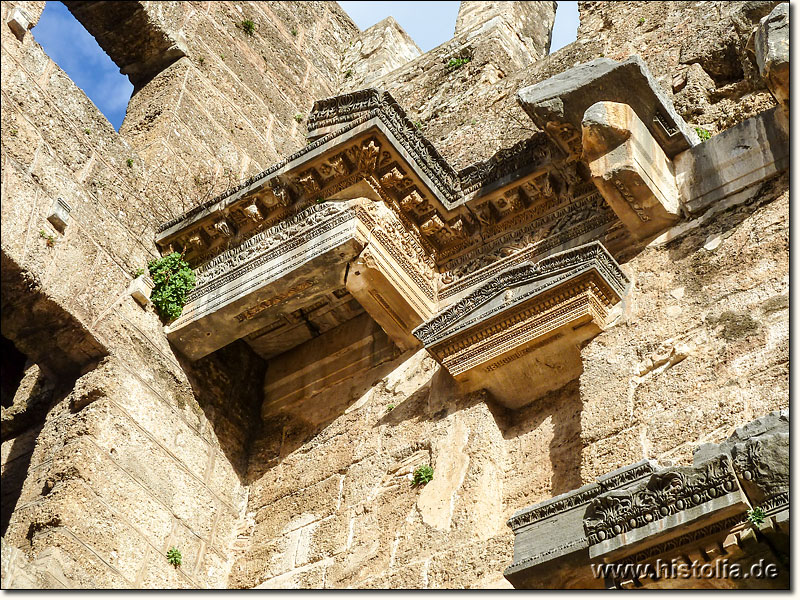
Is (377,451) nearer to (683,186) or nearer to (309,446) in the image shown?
(309,446)

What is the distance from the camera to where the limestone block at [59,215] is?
799cm

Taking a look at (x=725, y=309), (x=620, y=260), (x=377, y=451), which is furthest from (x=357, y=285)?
(x=725, y=309)

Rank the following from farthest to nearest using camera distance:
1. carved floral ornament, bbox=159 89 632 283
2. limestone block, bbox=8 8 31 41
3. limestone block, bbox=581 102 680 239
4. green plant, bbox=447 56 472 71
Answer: green plant, bbox=447 56 472 71 < limestone block, bbox=8 8 31 41 < carved floral ornament, bbox=159 89 632 283 < limestone block, bbox=581 102 680 239

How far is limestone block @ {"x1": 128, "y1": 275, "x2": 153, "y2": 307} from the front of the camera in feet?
27.5

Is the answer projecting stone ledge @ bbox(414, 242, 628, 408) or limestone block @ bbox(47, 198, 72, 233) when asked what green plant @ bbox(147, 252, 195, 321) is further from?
projecting stone ledge @ bbox(414, 242, 628, 408)

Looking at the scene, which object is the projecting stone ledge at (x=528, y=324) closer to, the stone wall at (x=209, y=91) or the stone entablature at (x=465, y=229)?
the stone entablature at (x=465, y=229)

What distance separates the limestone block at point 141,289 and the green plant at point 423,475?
2334 mm

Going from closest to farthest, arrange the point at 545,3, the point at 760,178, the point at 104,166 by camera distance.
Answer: the point at 760,178 < the point at 104,166 < the point at 545,3

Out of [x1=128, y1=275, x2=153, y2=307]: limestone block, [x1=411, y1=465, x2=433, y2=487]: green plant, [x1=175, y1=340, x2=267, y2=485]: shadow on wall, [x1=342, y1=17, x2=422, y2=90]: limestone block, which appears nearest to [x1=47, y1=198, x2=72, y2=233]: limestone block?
[x1=128, y1=275, x2=153, y2=307]: limestone block

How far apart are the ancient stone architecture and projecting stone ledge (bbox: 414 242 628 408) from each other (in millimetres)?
19

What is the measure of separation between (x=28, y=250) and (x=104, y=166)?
127cm

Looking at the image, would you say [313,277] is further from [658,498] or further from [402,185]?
[658,498]

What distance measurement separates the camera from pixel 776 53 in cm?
696

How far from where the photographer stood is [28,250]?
7.68 m
